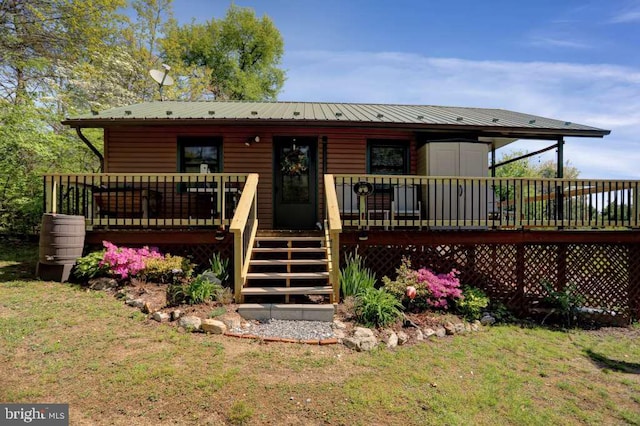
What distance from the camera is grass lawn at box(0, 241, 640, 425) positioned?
9.24ft

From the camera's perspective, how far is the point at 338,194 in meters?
7.58

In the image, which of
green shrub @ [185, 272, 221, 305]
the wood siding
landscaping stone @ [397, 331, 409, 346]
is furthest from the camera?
the wood siding

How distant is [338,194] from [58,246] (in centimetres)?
Answer: 533

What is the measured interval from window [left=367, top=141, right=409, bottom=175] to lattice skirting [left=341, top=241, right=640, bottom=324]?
2.70 m

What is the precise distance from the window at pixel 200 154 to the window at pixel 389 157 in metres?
3.88

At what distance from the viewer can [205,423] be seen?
263 centimetres

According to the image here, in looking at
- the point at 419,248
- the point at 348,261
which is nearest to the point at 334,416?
the point at 348,261

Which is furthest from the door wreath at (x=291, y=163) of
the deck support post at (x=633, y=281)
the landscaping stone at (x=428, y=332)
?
the deck support post at (x=633, y=281)

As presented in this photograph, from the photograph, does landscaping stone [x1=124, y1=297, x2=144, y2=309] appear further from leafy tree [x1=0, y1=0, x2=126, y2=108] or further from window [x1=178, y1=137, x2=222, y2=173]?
leafy tree [x1=0, y1=0, x2=126, y2=108]

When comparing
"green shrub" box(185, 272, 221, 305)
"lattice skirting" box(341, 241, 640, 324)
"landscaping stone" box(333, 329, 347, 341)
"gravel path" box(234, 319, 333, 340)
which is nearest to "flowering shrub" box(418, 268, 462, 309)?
"lattice skirting" box(341, 241, 640, 324)

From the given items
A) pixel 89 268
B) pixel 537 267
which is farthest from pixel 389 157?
pixel 89 268

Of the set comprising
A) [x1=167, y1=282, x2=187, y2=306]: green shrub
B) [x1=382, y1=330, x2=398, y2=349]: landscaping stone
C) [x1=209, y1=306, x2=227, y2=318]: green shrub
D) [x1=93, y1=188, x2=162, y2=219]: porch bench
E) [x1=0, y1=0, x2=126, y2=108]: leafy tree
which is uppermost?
[x1=0, y1=0, x2=126, y2=108]: leafy tree

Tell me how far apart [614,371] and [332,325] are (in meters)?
3.54

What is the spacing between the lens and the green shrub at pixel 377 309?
15.2 feet
